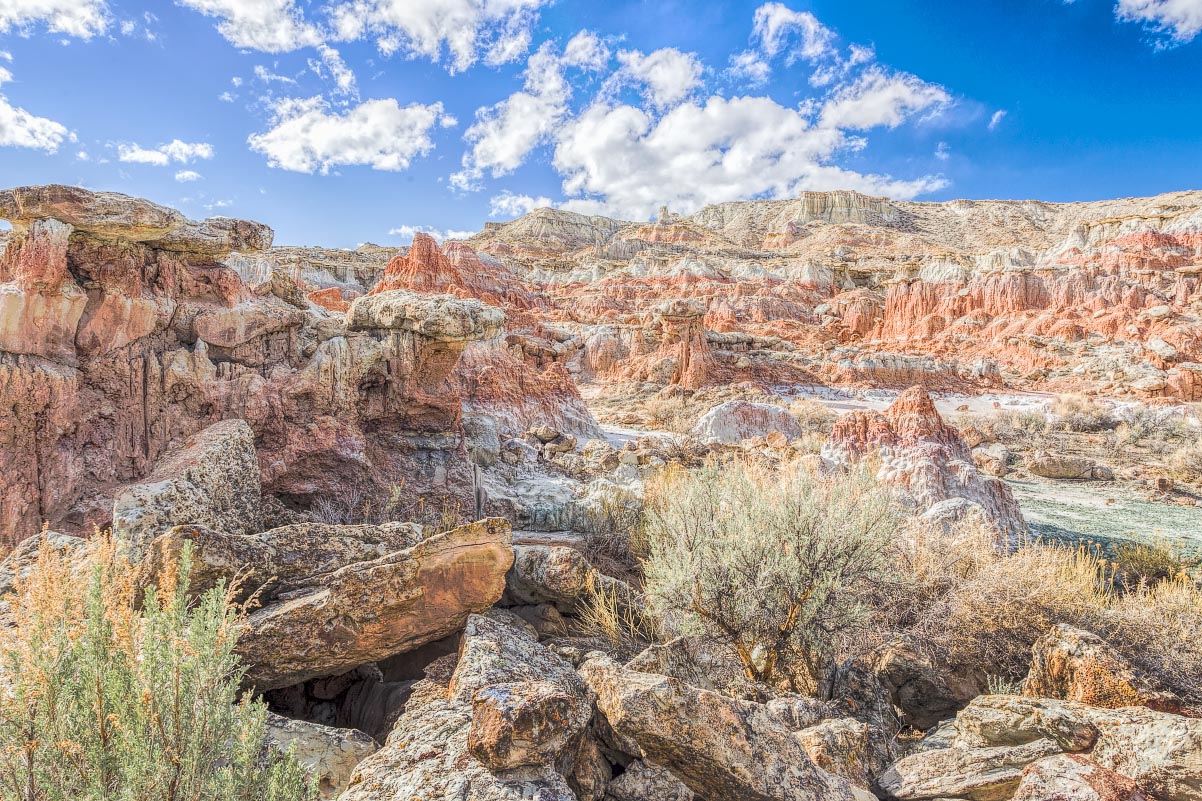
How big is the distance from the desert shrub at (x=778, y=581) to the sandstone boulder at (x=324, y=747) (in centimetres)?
195

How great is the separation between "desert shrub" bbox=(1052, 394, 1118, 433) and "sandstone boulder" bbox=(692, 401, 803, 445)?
1057 cm

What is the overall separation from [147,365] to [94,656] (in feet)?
14.1

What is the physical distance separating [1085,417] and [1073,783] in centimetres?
2168

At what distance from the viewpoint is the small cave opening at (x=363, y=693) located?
9.50 feet

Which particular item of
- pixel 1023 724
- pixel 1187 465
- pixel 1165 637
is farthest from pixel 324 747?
pixel 1187 465

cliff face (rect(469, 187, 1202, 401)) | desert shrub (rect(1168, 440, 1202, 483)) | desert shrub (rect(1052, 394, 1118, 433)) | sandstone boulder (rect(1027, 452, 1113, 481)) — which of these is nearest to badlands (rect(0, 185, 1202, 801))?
desert shrub (rect(1168, 440, 1202, 483))

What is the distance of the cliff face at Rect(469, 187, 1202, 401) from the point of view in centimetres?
2970

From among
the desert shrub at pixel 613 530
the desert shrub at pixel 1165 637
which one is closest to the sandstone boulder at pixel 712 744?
the desert shrub at pixel 1165 637

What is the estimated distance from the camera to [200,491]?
13.2 ft

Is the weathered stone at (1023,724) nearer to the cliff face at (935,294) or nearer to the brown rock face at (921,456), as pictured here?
the brown rock face at (921,456)

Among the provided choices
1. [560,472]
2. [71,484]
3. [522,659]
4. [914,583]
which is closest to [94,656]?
[522,659]

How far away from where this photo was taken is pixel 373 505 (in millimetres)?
5676

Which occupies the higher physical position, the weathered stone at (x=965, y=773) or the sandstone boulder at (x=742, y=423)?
the sandstone boulder at (x=742, y=423)

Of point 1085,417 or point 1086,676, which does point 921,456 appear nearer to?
point 1086,676
